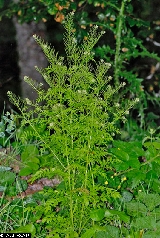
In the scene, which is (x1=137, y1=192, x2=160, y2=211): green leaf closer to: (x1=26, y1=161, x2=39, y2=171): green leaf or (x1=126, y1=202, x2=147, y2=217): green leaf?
(x1=126, y1=202, x2=147, y2=217): green leaf

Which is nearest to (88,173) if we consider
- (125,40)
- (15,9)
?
(125,40)

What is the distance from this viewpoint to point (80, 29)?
3889 millimetres

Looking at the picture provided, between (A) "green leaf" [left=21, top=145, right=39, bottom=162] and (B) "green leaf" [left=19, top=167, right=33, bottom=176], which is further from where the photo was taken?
(A) "green leaf" [left=21, top=145, right=39, bottom=162]

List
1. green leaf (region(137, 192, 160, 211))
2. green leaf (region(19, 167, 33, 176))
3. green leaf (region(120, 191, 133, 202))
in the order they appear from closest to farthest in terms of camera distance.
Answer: green leaf (region(137, 192, 160, 211)) < green leaf (region(120, 191, 133, 202)) < green leaf (region(19, 167, 33, 176))

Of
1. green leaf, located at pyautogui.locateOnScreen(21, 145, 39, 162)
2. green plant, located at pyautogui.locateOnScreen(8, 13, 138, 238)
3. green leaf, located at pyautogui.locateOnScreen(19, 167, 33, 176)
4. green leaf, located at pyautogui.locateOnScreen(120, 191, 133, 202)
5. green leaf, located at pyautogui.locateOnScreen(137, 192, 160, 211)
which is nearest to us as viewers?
green plant, located at pyautogui.locateOnScreen(8, 13, 138, 238)

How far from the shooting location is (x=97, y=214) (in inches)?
86.0

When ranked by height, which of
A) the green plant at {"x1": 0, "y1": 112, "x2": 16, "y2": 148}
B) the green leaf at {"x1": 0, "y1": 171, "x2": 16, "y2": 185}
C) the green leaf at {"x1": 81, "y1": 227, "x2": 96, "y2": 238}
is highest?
the green plant at {"x1": 0, "y1": 112, "x2": 16, "y2": 148}

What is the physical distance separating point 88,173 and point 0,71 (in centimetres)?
223

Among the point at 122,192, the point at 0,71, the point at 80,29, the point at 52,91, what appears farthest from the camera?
the point at 0,71

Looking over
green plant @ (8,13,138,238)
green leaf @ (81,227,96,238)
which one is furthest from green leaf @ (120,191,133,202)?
green leaf @ (81,227,96,238)

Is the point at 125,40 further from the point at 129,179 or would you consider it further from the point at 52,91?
the point at 52,91

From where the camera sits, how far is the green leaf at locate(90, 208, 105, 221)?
2.17 metres

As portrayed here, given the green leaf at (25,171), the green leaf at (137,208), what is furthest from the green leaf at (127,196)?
the green leaf at (25,171)

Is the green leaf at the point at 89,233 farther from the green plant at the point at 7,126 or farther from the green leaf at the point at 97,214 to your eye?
the green plant at the point at 7,126
